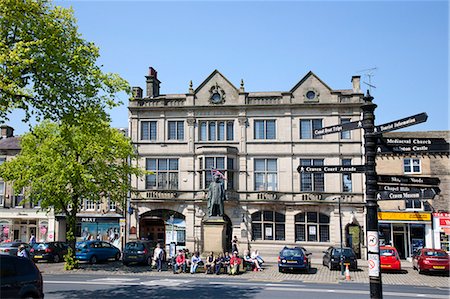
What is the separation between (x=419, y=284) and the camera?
20984mm

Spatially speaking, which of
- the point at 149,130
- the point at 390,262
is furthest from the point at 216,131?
the point at 390,262

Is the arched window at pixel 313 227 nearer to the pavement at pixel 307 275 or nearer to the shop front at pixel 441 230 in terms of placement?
the pavement at pixel 307 275

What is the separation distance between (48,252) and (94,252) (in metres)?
3.28

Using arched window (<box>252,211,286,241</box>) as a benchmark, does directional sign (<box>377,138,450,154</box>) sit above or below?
above

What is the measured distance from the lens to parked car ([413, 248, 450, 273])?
961 inches

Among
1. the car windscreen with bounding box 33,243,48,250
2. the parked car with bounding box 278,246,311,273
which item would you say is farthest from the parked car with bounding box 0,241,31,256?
the parked car with bounding box 278,246,311,273

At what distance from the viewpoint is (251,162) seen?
35.8 meters

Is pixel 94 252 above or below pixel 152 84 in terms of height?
below

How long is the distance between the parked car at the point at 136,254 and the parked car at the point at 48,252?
229 inches

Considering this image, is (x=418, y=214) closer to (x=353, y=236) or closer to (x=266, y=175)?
(x=353, y=236)

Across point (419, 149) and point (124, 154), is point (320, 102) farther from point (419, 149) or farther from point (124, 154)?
point (419, 149)

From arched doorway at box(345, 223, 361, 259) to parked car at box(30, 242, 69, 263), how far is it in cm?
2133

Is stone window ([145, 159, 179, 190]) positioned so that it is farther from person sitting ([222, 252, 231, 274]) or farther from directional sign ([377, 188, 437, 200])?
directional sign ([377, 188, 437, 200])

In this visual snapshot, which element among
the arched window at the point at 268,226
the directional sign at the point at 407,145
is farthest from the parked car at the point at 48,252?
the directional sign at the point at 407,145
